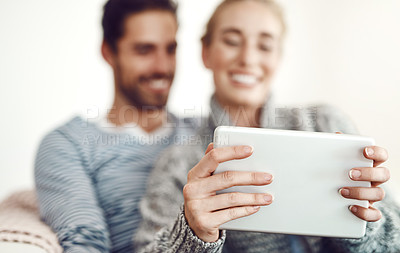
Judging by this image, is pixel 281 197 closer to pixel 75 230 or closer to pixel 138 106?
pixel 75 230

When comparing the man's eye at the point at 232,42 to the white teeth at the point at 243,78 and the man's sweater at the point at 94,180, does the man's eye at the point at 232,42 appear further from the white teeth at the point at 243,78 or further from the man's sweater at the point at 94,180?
the man's sweater at the point at 94,180

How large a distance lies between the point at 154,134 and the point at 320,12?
4.02 feet

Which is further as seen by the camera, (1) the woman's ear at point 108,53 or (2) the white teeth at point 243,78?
(1) the woman's ear at point 108,53

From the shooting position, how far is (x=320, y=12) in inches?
73.5

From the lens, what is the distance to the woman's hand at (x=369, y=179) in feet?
2.07

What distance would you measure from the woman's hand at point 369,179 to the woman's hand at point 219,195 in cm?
15

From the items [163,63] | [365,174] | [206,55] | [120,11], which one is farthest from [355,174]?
[120,11]

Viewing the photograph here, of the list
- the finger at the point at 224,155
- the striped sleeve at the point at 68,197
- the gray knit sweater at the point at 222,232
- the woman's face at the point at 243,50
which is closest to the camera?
the finger at the point at 224,155

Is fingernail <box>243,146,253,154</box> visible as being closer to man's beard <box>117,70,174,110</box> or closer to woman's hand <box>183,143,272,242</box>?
woman's hand <box>183,143,272,242</box>

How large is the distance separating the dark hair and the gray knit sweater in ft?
1.31

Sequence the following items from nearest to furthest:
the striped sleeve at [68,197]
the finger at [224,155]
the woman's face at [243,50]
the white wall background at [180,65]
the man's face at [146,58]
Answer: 1. the finger at [224,155]
2. the striped sleeve at [68,197]
3. the woman's face at [243,50]
4. the man's face at [146,58]
5. the white wall background at [180,65]

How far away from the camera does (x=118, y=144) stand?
1090mm

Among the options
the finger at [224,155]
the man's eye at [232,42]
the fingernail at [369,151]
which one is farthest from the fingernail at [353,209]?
the man's eye at [232,42]

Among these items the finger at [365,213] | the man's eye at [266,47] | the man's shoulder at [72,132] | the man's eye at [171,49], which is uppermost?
the man's eye at [266,47]
